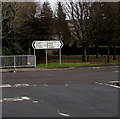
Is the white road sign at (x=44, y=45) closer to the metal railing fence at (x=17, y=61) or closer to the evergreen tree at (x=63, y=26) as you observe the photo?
the metal railing fence at (x=17, y=61)

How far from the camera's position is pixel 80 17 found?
1292 inches

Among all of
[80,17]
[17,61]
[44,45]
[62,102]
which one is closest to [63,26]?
[80,17]

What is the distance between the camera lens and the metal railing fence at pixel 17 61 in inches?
990

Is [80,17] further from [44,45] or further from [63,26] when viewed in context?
[44,45]

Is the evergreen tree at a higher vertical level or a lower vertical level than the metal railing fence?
higher

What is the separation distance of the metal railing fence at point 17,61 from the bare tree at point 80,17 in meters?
8.97

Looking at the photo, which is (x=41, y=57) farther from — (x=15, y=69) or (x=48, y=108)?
(x=48, y=108)

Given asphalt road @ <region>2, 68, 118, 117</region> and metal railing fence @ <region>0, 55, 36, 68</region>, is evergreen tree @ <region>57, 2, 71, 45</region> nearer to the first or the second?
metal railing fence @ <region>0, 55, 36, 68</region>

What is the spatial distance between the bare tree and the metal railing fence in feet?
29.4

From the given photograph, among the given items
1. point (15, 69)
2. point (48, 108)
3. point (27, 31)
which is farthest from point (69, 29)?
point (48, 108)

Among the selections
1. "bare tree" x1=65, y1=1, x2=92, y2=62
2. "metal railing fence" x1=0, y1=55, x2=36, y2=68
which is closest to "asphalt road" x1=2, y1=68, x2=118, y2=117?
A: "metal railing fence" x1=0, y1=55, x2=36, y2=68

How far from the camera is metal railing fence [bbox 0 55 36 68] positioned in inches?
990

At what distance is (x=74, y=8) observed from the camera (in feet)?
109

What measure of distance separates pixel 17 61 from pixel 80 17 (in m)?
10.4
